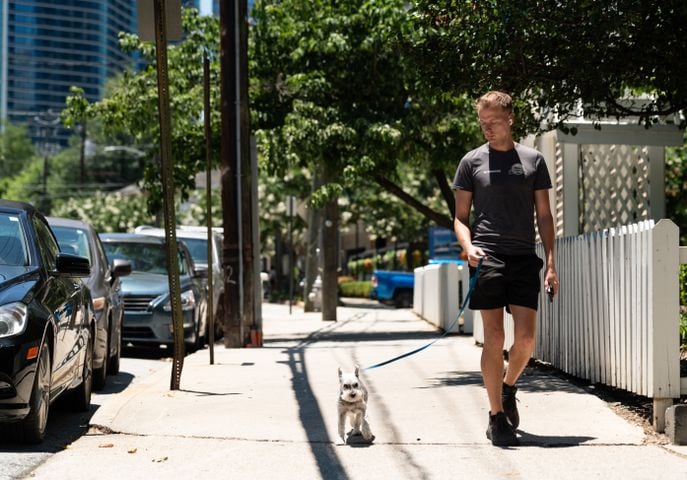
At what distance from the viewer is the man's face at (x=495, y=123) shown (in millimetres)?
6961

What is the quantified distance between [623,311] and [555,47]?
2.94 metres

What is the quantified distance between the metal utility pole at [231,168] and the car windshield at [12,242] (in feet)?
23.5

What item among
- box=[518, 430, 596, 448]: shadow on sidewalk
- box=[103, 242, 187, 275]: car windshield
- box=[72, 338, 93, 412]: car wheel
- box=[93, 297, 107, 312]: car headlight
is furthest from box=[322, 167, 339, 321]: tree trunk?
box=[518, 430, 596, 448]: shadow on sidewalk

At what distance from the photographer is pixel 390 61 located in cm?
1833

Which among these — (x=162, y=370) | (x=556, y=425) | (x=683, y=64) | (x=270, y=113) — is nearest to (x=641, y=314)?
(x=556, y=425)

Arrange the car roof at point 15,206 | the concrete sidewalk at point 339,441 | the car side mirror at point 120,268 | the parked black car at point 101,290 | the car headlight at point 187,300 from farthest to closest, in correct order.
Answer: the car headlight at point 187,300 < the car side mirror at point 120,268 < the parked black car at point 101,290 < the car roof at point 15,206 < the concrete sidewalk at point 339,441

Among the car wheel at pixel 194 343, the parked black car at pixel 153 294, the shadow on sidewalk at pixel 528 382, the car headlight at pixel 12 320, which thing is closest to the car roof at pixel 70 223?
the parked black car at pixel 153 294

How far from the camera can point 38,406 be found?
22.8 feet

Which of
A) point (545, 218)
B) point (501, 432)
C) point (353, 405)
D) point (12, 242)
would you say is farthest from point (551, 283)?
point (12, 242)

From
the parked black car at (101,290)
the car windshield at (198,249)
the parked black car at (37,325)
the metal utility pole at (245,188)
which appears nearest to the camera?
the parked black car at (37,325)

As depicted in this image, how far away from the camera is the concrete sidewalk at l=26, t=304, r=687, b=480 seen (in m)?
6.28

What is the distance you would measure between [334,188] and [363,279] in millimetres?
43886

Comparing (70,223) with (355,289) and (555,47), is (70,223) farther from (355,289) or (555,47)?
(355,289)

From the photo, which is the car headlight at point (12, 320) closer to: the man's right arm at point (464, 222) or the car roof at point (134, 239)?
the man's right arm at point (464, 222)
